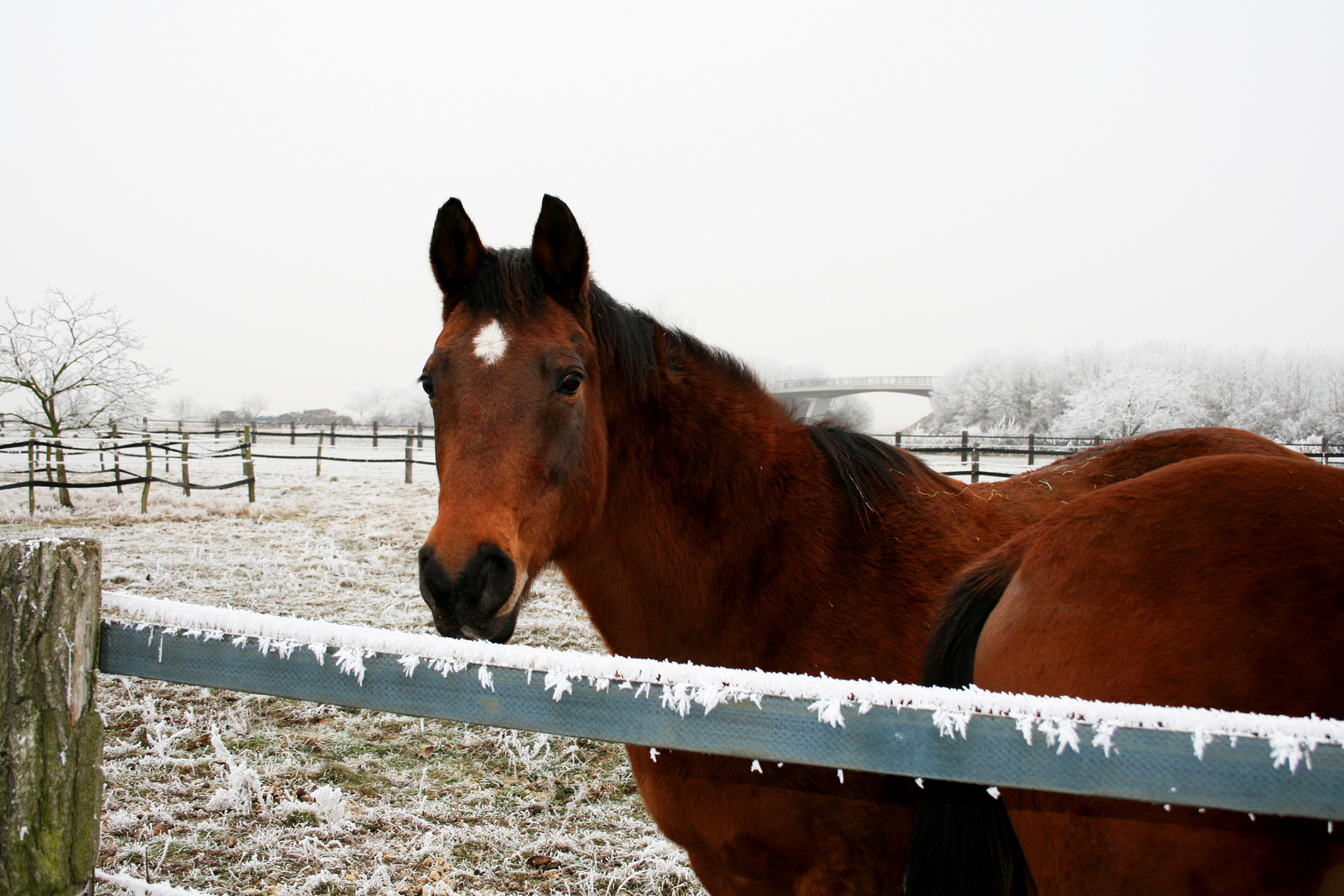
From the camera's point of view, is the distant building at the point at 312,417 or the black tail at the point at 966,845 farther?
the distant building at the point at 312,417

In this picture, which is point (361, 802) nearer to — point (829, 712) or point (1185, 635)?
point (829, 712)

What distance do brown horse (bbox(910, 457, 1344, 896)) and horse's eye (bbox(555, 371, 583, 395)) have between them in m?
1.25

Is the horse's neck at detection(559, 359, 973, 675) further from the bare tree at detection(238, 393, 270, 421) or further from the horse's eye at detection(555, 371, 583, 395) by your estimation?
the bare tree at detection(238, 393, 270, 421)

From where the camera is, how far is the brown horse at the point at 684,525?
1.83 meters

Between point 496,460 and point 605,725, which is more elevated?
point 496,460

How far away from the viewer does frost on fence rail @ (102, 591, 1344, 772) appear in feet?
2.75

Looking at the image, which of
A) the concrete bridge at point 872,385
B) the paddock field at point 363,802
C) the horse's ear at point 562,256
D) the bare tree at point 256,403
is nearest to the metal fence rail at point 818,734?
the horse's ear at point 562,256

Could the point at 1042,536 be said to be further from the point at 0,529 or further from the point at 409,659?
the point at 0,529

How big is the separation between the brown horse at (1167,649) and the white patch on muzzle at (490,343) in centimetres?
143

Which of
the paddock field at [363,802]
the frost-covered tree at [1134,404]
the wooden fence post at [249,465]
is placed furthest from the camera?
the frost-covered tree at [1134,404]

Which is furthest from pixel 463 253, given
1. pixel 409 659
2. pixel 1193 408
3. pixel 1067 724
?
pixel 1193 408

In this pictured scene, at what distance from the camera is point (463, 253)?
2.22 m

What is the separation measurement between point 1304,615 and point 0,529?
1494 centimetres

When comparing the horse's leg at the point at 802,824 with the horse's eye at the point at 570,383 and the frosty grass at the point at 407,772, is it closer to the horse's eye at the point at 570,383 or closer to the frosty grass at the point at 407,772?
the frosty grass at the point at 407,772
